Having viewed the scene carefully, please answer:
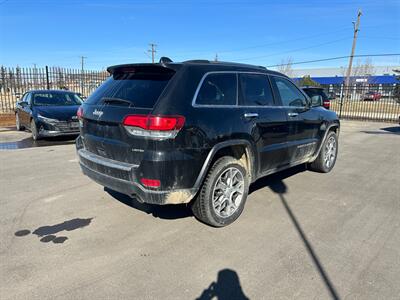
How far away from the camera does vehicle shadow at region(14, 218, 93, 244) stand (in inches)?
140

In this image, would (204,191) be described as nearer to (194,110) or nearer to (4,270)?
(194,110)

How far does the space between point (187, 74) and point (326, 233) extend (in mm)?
2410

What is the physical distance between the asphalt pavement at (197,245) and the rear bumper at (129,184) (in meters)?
0.51

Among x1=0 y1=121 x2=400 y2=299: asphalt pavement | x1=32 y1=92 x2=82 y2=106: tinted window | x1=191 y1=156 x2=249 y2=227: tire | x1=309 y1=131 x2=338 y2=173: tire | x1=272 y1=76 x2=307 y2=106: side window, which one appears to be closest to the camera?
x1=0 y1=121 x2=400 y2=299: asphalt pavement

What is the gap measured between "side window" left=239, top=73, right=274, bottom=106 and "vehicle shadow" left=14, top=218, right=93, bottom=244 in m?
2.49

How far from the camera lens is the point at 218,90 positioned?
3.84 m

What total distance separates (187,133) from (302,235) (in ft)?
5.81

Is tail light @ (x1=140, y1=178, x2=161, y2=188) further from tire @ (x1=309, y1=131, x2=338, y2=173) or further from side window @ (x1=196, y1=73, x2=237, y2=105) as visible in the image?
tire @ (x1=309, y1=131, x2=338, y2=173)

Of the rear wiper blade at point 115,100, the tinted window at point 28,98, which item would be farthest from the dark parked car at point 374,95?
the rear wiper blade at point 115,100

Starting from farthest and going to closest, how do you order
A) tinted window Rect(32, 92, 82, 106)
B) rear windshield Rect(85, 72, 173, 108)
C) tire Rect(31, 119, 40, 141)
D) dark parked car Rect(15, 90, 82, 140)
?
tinted window Rect(32, 92, 82, 106) < tire Rect(31, 119, 40, 141) < dark parked car Rect(15, 90, 82, 140) < rear windshield Rect(85, 72, 173, 108)

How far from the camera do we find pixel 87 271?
117 inches

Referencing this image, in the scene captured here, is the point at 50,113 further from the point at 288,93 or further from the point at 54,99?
the point at 288,93

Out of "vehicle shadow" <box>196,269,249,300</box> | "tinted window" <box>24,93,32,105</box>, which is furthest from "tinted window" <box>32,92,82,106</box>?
"vehicle shadow" <box>196,269,249,300</box>

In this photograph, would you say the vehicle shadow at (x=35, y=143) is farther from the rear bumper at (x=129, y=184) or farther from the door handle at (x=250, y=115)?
the door handle at (x=250, y=115)
